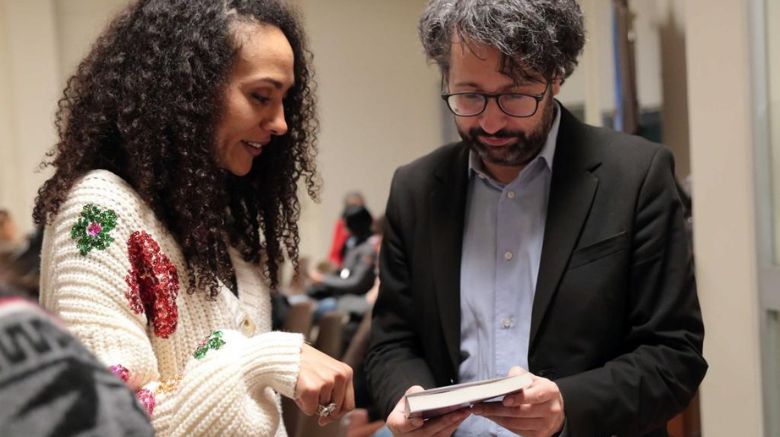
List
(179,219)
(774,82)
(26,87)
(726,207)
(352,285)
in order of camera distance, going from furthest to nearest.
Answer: (26,87) < (352,285) < (726,207) < (774,82) < (179,219)

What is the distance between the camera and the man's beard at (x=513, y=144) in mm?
1763

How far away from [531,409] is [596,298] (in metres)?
0.27

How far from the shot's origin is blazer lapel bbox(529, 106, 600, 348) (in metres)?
1.71

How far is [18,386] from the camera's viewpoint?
0.55 m

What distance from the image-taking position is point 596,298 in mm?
1681

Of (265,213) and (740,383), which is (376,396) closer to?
(265,213)

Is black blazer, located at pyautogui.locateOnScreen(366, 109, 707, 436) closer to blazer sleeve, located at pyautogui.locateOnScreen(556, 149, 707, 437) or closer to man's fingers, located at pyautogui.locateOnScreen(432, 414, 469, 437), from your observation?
blazer sleeve, located at pyautogui.locateOnScreen(556, 149, 707, 437)

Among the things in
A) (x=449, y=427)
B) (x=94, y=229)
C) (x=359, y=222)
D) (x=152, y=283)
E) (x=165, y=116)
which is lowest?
(x=359, y=222)

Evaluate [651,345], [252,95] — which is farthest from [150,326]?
[651,345]

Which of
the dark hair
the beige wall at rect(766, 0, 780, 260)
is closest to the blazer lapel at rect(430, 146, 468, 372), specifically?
the beige wall at rect(766, 0, 780, 260)

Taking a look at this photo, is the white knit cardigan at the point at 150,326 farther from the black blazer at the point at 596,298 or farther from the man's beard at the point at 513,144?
the man's beard at the point at 513,144

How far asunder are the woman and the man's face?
13.1 inches

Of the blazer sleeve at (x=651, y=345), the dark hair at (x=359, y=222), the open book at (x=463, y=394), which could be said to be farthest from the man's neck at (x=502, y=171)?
the dark hair at (x=359, y=222)

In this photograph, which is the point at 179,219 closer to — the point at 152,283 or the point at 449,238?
the point at 152,283
